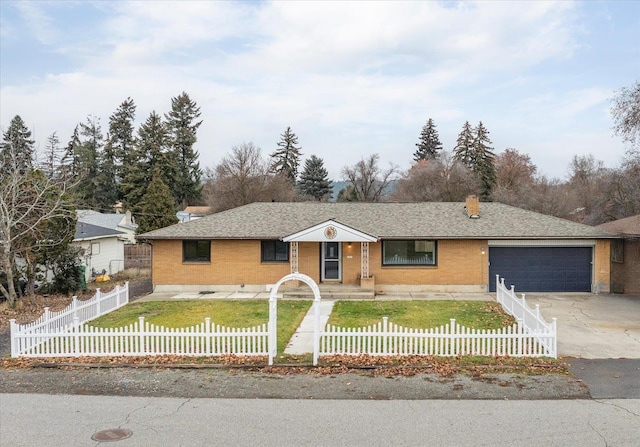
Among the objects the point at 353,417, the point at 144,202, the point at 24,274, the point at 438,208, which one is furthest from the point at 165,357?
the point at 144,202

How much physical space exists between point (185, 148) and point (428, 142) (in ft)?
117

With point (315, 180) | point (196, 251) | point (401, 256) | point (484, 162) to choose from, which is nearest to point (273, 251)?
point (196, 251)

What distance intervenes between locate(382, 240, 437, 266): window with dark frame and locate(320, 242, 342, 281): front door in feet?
6.52

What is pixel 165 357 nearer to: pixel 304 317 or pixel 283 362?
pixel 283 362

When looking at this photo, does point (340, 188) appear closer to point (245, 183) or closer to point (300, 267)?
point (245, 183)

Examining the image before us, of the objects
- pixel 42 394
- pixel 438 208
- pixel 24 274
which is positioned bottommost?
pixel 42 394

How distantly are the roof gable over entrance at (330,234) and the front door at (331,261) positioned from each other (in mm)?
1599

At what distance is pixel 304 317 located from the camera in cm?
1588

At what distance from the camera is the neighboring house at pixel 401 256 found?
20.9 meters

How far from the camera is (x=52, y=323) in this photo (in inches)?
496

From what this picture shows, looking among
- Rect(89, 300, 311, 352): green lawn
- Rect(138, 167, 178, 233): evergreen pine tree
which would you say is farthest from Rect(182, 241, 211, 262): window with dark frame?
Rect(138, 167, 178, 233): evergreen pine tree

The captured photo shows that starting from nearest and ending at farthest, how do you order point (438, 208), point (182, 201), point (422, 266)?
point (422, 266) → point (438, 208) → point (182, 201)

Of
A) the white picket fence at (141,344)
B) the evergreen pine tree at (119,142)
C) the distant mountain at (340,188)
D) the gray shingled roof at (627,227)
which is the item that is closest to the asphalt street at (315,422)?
the white picket fence at (141,344)

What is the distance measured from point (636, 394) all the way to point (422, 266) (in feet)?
41.7
